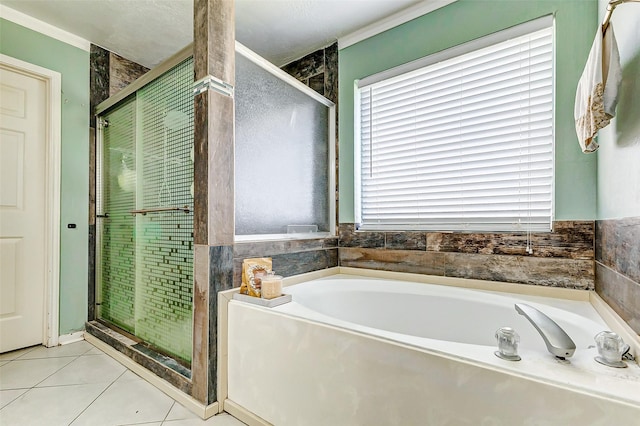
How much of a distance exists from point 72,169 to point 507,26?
3185 mm

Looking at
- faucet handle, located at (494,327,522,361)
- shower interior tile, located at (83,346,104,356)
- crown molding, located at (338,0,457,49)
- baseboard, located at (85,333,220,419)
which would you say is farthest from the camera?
shower interior tile, located at (83,346,104,356)

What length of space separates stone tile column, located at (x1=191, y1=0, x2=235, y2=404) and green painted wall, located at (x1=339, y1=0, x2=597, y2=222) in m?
1.14

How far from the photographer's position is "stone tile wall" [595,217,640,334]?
969 millimetres

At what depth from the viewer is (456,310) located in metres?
1.69

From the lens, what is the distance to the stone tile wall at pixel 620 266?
38.1 inches

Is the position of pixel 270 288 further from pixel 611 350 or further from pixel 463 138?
pixel 463 138

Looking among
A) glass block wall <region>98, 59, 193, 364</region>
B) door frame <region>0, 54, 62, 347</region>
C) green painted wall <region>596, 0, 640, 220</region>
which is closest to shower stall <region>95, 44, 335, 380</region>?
glass block wall <region>98, 59, 193, 364</region>

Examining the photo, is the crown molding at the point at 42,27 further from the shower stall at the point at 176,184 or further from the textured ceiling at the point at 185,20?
the shower stall at the point at 176,184

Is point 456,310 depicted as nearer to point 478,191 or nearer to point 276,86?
point 478,191

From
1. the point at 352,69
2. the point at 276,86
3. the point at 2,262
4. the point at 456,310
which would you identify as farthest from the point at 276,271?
the point at 2,262

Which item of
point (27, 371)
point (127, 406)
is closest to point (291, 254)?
point (127, 406)

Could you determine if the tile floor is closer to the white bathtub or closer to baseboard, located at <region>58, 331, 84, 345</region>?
baseboard, located at <region>58, 331, 84, 345</region>

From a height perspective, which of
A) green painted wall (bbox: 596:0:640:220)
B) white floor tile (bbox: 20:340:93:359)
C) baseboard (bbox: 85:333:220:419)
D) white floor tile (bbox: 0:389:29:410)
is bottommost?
white floor tile (bbox: 20:340:93:359)

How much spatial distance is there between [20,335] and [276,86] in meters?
2.53
